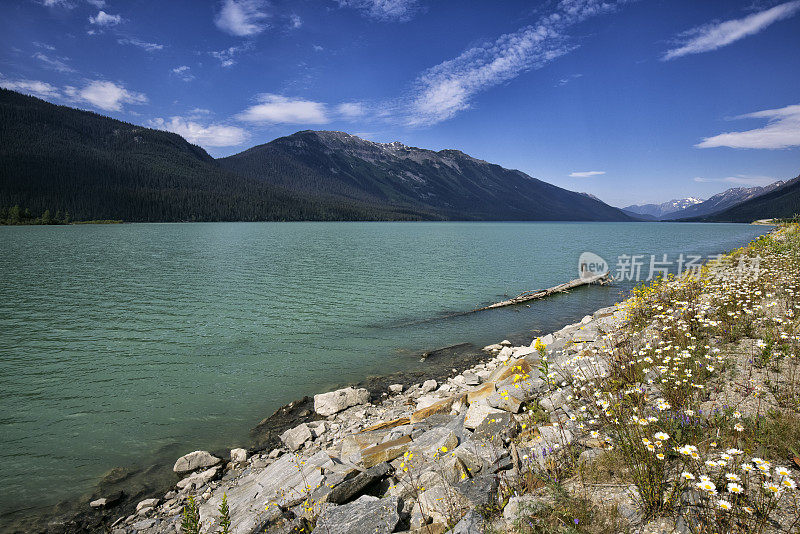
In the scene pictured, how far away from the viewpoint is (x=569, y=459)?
5.40 meters

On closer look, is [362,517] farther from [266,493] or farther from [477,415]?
[477,415]

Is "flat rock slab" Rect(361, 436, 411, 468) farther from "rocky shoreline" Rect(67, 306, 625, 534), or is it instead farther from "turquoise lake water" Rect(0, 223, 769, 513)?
"turquoise lake water" Rect(0, 223, 769, 513)

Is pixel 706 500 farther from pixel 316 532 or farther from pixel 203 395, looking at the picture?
pixel 203 395

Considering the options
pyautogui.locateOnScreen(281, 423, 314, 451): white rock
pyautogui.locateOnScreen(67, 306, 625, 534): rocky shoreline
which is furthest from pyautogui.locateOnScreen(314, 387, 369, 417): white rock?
pyautogui.locateOnScreen(281, 423, 314, 451): white rock

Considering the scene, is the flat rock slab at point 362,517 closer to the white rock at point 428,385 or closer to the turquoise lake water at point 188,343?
the turquoise lake water at point 188,343

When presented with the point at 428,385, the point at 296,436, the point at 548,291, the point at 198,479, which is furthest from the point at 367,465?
the point at 548,291

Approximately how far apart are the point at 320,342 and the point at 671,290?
1577cm

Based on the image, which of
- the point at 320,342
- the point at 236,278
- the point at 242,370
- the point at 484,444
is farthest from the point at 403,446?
the point at 236,278

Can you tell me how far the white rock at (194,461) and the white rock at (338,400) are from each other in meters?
3.45

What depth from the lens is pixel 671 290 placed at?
14.4 meters

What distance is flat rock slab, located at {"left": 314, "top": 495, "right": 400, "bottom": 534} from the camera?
17.4 ft

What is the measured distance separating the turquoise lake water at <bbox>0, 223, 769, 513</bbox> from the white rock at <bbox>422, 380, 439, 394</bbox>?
2966 millimetres

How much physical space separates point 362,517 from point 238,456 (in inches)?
251

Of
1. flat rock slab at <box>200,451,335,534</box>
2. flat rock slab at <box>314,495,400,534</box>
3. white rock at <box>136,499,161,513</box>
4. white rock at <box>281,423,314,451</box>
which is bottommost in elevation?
white rock at <box>136,499,161,513</box>
